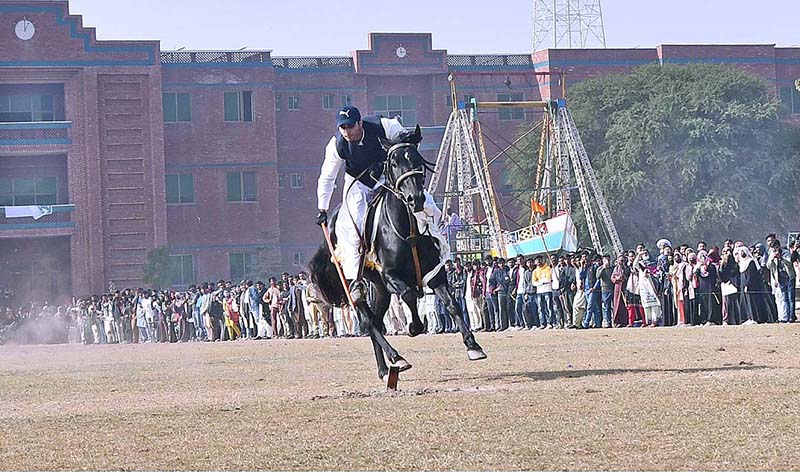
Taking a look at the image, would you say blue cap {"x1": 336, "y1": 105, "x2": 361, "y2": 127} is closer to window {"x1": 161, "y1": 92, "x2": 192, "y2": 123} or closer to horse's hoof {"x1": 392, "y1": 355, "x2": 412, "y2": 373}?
horse's hoof {"x1": 392, "y1": 355, "x2": 412, "y2": 373}

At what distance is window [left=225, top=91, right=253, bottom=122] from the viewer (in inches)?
2862

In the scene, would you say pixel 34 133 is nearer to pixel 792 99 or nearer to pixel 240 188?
pixel 240 188

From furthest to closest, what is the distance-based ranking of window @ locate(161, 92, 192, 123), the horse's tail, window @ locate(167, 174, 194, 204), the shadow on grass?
window @ locate(167, 174, 194, 204), window @ locate(161, 92, 192, 123), the horse's tail, the shadow on grass

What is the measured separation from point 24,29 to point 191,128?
10.4m

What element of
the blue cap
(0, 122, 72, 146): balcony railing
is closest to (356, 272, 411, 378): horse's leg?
the blue cap

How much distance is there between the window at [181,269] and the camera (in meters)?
71.1

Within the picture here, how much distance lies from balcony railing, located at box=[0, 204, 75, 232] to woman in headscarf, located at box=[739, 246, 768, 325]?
48542 millimetres

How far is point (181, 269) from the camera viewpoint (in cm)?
7181

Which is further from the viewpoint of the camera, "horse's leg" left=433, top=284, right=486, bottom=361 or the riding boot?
the riding boot

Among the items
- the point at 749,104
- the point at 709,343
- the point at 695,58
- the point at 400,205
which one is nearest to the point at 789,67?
the point at 695,58

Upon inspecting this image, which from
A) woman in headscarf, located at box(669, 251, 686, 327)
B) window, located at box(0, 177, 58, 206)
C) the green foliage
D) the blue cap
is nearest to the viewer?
the blue cap

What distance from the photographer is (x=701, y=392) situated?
1033 centimetres

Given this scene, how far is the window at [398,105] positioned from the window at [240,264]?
454 inches

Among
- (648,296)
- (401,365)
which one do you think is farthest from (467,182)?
(401,365)
